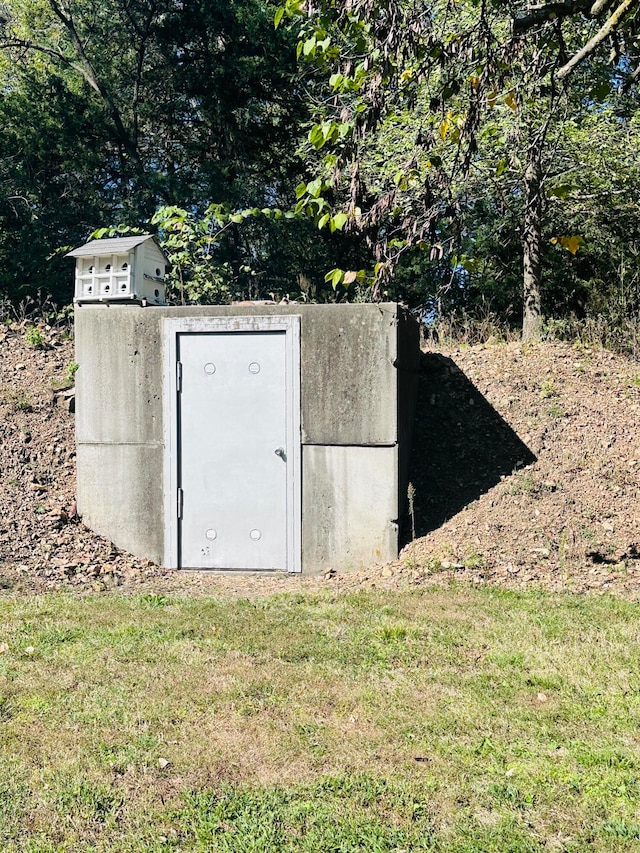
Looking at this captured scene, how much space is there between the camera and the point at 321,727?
390 cm

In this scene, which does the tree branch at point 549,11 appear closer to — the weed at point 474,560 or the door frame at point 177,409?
the door frame at point 177,409

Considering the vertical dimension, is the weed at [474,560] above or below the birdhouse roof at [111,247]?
below

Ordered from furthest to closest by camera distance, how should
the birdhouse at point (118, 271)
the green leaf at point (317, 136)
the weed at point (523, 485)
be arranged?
the birdhouse at point (118, 271)
the weed at point (523, 485)
the green leaf at point (317, 136)

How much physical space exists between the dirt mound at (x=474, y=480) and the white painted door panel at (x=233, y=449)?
310 mm

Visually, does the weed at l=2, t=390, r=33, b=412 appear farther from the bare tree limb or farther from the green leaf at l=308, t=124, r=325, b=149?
the bare tree limb

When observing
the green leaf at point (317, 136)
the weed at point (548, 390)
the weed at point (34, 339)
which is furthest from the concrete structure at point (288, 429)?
the green leaf at point (317, 136)

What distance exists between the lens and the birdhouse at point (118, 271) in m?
8.05

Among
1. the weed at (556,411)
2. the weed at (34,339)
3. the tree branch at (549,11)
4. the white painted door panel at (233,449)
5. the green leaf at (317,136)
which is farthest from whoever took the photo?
the weed at (34,339)

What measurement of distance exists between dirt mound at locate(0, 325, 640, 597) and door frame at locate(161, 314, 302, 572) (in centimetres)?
32

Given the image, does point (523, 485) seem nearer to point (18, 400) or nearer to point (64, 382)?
point (64, 382)

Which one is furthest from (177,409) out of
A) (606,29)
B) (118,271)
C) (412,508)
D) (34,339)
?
(606,29)

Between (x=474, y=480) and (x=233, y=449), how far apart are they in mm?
2586

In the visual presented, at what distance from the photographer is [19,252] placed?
49.6ft

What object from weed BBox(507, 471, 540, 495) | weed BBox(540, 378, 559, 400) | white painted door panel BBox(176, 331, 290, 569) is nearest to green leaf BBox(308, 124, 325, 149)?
white painted door panel BBox(176, 331, 290, 569)
